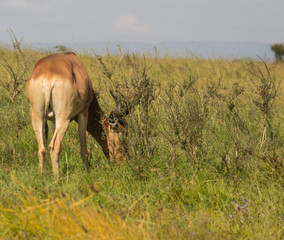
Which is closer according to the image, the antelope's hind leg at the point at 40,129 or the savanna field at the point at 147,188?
the savanna field at the point at 147,188

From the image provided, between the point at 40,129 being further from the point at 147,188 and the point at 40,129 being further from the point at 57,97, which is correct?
the point at 147,188

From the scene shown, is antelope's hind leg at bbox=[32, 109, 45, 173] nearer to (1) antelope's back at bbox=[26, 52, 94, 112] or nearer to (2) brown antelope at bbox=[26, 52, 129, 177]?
(2) brown antelope at bbox=[26, 52, 129, 177]

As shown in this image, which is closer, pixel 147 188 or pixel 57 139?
pixel 147 188

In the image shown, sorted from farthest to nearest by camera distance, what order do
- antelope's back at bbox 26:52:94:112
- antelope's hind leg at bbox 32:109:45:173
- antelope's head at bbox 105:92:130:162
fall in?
antelope's head at bbox 105:92:130:162 → antelope's hind leg at bbox 32:109:45:173 → antelope's back at bbox 26:52:94:112

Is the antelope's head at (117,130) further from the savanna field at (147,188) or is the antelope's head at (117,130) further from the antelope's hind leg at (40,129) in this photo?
the antelope's hind leg at (40,129)

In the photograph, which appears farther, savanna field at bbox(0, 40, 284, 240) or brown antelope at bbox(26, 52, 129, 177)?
brown antelope at bbox(26, 52, 129, 177)

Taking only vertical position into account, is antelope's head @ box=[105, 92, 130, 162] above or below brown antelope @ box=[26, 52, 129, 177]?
below

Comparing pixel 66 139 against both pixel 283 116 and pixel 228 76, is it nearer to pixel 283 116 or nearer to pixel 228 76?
pixel 283 116

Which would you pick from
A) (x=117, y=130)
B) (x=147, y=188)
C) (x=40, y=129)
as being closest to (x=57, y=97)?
(x=40, y=129)

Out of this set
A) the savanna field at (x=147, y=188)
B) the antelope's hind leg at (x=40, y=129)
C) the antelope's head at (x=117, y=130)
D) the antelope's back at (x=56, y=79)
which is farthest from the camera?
the antelope's head at (x=117, y=130)

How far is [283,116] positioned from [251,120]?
0.72 meters

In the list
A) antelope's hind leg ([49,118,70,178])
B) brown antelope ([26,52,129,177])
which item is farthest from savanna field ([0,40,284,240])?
brown antelope ([26,52,129,177])

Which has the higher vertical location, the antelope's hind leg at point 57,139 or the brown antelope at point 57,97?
the brown antelope at point 57,97

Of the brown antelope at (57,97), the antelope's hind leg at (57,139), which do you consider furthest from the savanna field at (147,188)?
the brown antelope at (57,97)
